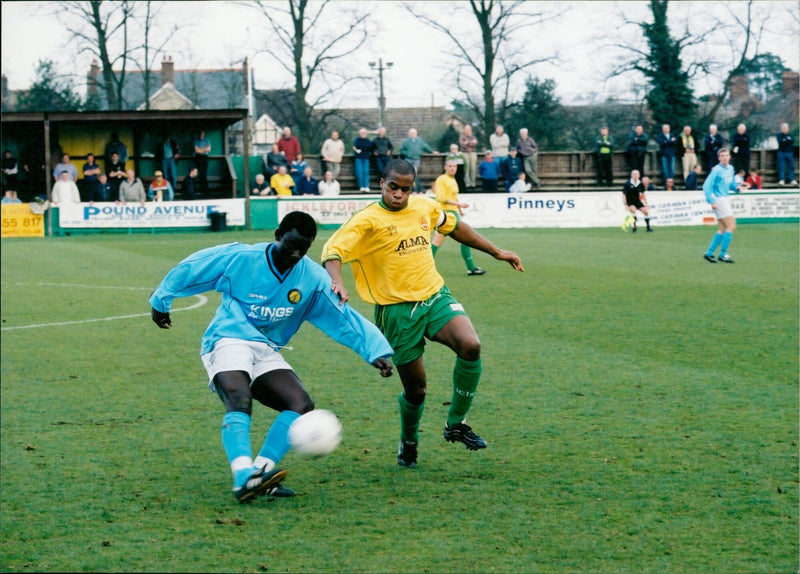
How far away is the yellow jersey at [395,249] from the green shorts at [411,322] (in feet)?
0.17

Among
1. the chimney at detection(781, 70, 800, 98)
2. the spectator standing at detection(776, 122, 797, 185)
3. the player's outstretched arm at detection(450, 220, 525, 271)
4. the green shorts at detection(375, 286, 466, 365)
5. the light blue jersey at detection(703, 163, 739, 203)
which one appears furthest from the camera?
the chimney at detection(781, 70, 800, 98)

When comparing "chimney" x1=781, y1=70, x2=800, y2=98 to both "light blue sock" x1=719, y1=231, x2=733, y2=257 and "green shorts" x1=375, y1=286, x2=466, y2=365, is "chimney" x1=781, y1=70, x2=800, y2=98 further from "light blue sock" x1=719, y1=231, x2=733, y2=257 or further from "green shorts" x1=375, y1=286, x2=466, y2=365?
"green shorts" x1=375, y1=286, x2=466, y2=365

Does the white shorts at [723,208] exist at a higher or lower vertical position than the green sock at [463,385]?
higher

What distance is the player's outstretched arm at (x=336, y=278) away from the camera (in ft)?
20.2

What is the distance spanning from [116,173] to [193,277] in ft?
88.6

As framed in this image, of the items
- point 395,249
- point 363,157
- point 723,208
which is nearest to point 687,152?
point 363,157

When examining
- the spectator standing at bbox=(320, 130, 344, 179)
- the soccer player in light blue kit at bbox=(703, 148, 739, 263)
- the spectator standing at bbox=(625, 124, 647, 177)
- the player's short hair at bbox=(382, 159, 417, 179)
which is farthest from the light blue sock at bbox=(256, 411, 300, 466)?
the spectator standing at bbox=(625, 124, 647, 177)

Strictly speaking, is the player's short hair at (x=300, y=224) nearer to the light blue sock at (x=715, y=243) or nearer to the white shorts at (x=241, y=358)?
the white shorts at (x=241, y=358)

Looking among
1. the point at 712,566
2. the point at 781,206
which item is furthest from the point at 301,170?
the point at 712,566

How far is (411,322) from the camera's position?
23.4 feet

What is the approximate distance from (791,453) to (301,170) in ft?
87.3

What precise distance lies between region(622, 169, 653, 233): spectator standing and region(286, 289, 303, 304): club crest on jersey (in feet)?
79.7

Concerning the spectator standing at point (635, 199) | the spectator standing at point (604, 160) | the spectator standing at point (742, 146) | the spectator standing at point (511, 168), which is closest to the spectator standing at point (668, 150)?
the spectator standing at point (604, 160)

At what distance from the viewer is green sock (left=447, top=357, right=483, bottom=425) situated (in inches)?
290
